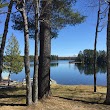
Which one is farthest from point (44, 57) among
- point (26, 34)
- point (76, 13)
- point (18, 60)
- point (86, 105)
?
point (18, 60)

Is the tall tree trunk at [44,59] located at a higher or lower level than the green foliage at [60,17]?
lower

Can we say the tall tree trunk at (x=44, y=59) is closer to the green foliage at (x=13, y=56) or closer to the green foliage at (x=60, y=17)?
the green foliage at (x=60, y=17)

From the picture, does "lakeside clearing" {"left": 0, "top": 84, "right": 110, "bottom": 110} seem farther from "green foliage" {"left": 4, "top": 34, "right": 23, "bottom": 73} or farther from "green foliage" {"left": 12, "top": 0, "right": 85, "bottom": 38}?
"green foliage" {"left": 4, "top": 34, "right": 23, "bottom": 73}

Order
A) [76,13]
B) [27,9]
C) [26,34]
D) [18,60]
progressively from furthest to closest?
[18,60] < [76,13] < [27,9] < [26,34]

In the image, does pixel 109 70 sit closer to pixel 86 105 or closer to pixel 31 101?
pixel 86 105

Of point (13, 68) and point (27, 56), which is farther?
point (13, 68)

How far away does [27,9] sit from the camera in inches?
476

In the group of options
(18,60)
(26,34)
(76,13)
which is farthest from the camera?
(18,60)

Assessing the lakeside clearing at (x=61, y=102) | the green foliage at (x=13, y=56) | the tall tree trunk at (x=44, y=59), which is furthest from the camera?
the green foliage at (x=13, y=56)

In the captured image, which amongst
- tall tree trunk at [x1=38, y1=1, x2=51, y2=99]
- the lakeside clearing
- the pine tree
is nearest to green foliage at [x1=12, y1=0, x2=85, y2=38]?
tall tree trunk at [x1=38, y1=1, x2=51, y2=99]

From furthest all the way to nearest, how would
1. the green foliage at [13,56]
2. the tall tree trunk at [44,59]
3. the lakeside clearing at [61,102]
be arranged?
1. the green foliage at [13,56]
2. the tall tree trunk at [44,59]
3. the lakeside clearing at [61,102]

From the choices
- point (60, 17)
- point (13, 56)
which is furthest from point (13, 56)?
point (60, 17)

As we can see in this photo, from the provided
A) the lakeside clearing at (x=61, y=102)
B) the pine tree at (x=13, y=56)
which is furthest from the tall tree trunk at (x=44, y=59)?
the pine tree at (x=13, y=56)

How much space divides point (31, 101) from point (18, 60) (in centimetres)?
2682
